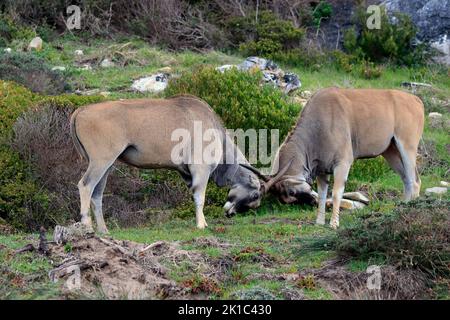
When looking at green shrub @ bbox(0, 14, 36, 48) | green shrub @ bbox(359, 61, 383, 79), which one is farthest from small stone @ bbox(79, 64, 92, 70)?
green shrub @ bbox(359, 61, 383, 79)

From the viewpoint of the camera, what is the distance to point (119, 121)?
43.9 ft

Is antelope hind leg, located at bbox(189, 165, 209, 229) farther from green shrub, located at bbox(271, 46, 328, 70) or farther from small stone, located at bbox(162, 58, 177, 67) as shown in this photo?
green shrub, located at bbox(271, 46, 328, 70)

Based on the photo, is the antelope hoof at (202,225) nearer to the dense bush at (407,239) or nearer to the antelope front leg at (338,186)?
the antelope front leg at (338,186)

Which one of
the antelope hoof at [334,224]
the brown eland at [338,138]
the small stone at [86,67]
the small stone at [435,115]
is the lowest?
the small stone at [435,115]

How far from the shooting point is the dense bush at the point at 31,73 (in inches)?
754

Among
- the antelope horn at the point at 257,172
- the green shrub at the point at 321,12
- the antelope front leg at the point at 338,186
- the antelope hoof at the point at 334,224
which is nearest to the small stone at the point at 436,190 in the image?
the antelope front leg at the point at 338,186

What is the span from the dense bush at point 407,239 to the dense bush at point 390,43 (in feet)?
39.6

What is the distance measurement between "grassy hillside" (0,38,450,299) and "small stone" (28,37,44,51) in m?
0.22

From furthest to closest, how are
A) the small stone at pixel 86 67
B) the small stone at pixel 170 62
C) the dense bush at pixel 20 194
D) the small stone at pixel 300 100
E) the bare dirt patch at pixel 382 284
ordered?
the small stone at pixel 170 62, the small stone at pixel 86 67, the small stone at pixel 300 100, the dense bush at pixel 20 194, the bare dirt patch at pixel 382 284

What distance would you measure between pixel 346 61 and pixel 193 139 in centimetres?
946

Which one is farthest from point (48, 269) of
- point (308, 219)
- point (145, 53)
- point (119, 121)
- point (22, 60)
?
point (145, 53)

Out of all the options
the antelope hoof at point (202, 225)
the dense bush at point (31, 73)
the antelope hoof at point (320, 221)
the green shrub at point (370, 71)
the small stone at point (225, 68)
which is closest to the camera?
the antelope hoof at point (202, 225)

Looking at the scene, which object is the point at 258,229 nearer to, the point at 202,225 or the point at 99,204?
the point at 202,225

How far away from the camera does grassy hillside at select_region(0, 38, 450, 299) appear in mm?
10375
